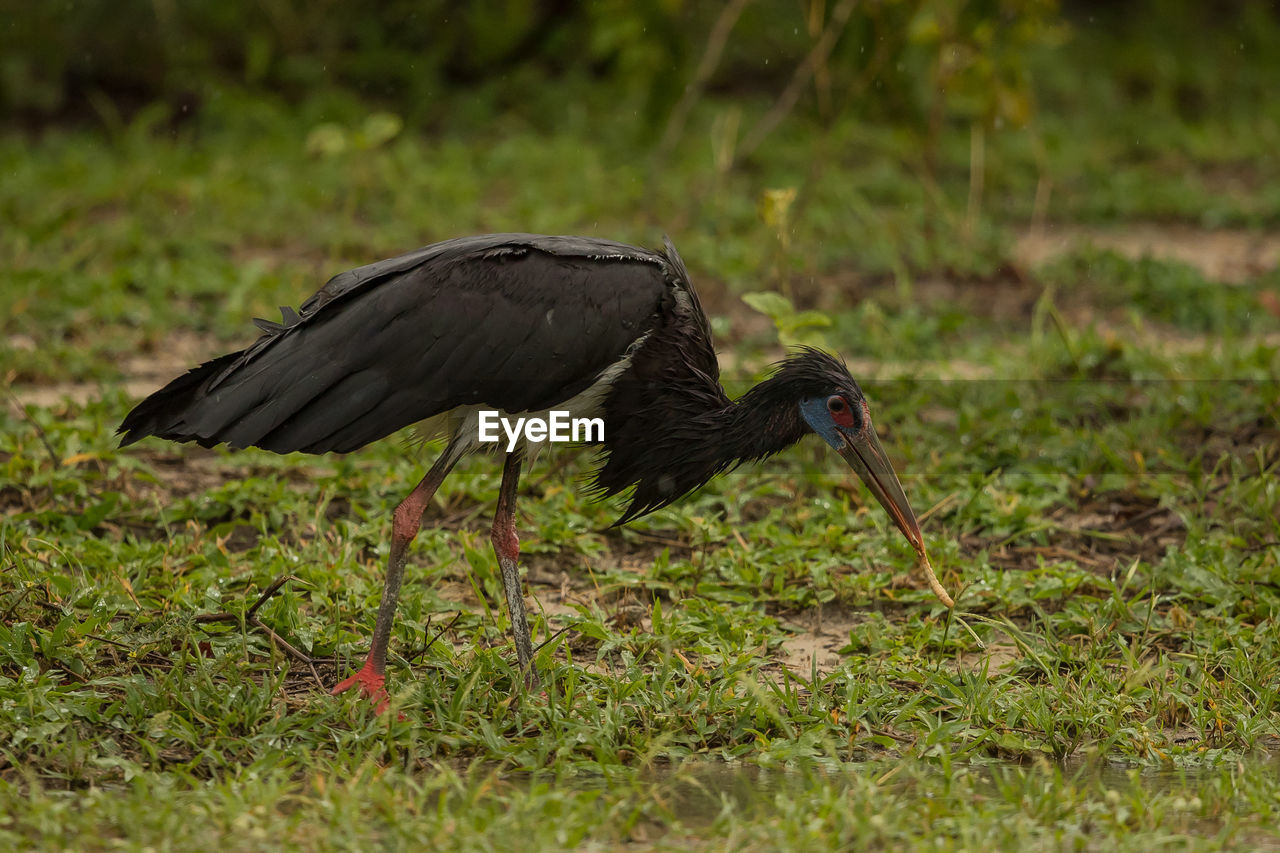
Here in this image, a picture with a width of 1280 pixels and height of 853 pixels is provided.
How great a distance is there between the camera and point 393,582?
4102 millimetres

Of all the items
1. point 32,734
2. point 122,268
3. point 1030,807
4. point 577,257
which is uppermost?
point 577,257

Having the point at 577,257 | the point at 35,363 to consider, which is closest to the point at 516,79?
the point at 35,363

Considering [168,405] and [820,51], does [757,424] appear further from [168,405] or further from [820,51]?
[820,51]

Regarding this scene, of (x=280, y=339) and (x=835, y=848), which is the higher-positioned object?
(x=280, y=339)

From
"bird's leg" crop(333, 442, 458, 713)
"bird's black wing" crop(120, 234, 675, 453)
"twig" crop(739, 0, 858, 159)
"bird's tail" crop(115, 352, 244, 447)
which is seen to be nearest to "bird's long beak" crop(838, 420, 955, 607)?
"bird's black wing" crop(120, 234, 675, 453)

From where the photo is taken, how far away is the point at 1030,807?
11.4ft

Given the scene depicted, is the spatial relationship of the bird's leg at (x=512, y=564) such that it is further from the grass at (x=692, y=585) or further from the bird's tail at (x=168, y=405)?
the bird's tail at (x=168, y=405)

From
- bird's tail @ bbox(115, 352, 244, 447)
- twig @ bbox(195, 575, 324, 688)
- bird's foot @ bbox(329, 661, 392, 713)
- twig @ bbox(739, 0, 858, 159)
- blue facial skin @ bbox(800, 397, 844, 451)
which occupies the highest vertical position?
twig @ bbox(739, 0, 858, 159)

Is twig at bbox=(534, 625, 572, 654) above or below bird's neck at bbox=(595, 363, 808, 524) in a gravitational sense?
below

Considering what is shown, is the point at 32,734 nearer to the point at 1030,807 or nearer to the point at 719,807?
the point at 719,807

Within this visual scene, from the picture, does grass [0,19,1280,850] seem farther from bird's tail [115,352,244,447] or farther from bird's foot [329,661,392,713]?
bird's tail [115,352,244,447]

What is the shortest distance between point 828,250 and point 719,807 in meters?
5.27

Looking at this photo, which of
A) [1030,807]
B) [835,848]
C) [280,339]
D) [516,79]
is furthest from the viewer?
[516,79]

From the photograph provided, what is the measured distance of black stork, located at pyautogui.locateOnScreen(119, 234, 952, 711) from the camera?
396cm
